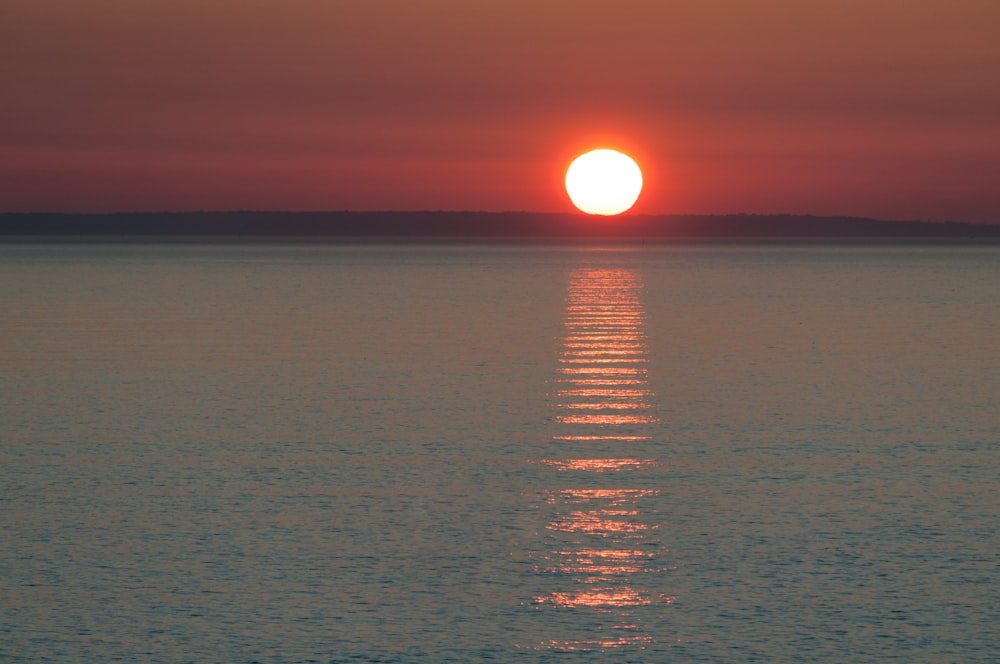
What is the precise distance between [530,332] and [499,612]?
33.4 meters

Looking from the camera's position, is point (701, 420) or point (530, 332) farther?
point (530, 332)

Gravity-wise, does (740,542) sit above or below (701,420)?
below

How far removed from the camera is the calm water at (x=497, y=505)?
38.8 feet

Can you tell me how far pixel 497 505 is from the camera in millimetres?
16672

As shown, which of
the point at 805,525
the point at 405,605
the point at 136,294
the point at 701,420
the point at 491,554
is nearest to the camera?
the point at 405,605

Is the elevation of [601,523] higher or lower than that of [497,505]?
higher

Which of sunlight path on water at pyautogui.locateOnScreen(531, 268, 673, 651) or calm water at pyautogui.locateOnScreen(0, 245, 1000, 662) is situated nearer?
calm water at pyautogui.locateOnScreen(0, 245, 1000, 662)

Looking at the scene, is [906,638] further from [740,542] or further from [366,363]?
[366,363]

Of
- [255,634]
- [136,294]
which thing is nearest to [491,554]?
[255,634]

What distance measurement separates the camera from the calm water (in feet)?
38.8

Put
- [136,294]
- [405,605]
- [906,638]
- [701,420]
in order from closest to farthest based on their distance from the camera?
[906,638] < [405,605] < [701,420] < [136,294]

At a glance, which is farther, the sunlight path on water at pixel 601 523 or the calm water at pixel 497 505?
the sunlight path on water at pixel 601 523

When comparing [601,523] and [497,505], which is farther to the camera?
[497,505]

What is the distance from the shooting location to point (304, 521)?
51.9 ft
